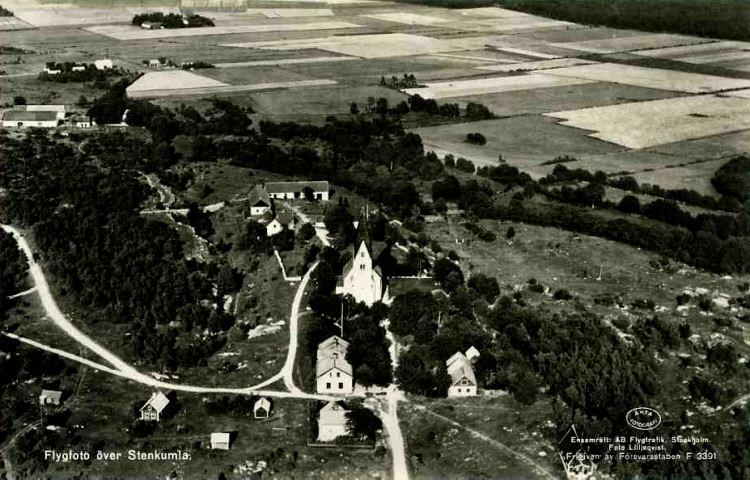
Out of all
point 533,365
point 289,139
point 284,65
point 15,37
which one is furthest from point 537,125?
point 15,37

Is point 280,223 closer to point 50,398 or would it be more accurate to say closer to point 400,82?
point 50,398

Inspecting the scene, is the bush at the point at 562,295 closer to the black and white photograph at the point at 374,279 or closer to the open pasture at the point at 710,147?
the black and white photograph at the point at 374,279

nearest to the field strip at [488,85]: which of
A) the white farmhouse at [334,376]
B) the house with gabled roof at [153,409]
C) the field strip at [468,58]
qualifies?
the field strip at [468,58]

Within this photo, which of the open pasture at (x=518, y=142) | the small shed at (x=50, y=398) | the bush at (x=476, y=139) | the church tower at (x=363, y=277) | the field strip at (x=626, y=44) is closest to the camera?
the small shed at (x=50, y=398)

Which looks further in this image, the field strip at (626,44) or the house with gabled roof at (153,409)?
the field strip at (626,44)

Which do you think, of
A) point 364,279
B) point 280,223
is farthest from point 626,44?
point 364,279

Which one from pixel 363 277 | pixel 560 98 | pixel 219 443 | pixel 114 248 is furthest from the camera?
pixel 560 98

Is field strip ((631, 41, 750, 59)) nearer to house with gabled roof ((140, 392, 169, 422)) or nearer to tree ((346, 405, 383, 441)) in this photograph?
tree ((346, 405, 383, 441))
